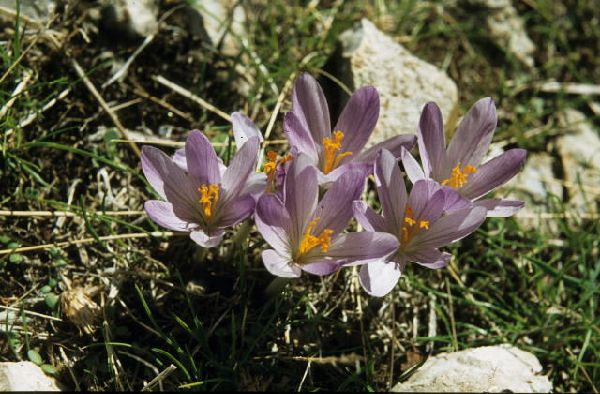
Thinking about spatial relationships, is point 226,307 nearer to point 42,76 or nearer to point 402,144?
point 402,144

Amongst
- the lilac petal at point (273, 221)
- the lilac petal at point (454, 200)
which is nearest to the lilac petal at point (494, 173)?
the lilac petal at point (454, 200)

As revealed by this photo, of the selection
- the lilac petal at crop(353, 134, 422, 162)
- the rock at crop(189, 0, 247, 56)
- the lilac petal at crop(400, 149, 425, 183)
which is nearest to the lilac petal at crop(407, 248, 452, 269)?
the lilac petal at crop(400, 149, 425, 183)

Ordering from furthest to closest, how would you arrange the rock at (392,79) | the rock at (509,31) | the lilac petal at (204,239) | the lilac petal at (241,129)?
the rock at (509,31)
the rock at (392,79)
the lilac petal at (241,129)
the lilac petal at (204,239)

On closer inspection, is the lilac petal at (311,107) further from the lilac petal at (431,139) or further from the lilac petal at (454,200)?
the lilac petal at (454,200)

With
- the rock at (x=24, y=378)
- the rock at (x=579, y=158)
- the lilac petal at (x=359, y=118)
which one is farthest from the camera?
the rock at (x=579, y=158)

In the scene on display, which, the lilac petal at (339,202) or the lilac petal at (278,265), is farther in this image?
the lilac petal at (339,202)

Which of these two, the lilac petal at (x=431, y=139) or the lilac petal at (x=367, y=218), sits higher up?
the lilac petal at (x=431, y=139)

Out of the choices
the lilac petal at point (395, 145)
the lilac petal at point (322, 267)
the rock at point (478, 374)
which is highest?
the lilac petal at point (395, 145)

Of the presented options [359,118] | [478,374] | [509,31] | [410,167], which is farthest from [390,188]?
[509,31]

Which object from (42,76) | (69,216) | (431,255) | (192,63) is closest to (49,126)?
(42,76)
